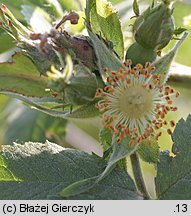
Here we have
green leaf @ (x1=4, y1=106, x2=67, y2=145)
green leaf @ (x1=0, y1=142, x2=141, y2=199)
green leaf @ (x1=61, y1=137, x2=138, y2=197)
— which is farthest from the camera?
green leaf @ (x1=4, y1=106, x2=67, y2=145)

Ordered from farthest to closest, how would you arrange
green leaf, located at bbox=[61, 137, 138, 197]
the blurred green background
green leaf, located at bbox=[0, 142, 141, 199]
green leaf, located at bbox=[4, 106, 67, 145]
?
green leaf, located at bbox=[4, 106, 67, 145] < the blurred green background < green leaf, located at bbox=[0, 142, 141, 199] < green leaf, located at bbox=[61, 137, 138, 197]

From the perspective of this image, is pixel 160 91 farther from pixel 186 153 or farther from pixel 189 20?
pixel 189 20

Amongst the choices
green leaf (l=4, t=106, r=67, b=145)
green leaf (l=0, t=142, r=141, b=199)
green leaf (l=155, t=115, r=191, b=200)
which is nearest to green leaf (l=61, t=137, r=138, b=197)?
green leaf (l=0, t=142, r=141, b=199)

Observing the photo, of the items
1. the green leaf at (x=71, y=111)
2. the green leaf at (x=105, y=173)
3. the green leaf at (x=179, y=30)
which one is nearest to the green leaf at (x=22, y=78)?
the green leaf at (x=71, y=111)

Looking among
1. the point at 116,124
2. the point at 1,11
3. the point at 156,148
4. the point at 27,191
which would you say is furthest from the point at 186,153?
the point at 1,11

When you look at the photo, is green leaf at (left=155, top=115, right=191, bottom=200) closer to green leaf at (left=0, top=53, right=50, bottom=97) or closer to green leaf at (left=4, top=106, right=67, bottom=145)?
green leaf at (left=0, top=53, right=50, bottom=97)

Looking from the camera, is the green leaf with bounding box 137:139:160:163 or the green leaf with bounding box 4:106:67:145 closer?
the green leaf with bounding box 137:139:160:163
